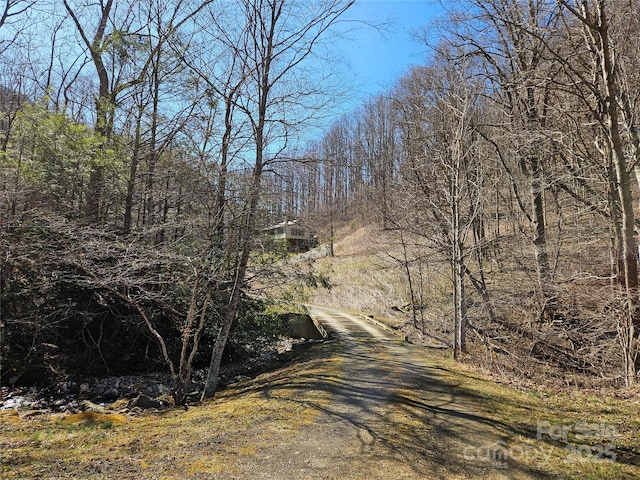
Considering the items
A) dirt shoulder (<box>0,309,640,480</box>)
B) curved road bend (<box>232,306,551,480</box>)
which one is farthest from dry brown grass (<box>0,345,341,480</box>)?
curved road bend (<box>232,306,551,480</box>)

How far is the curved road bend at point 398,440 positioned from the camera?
11.5 ft

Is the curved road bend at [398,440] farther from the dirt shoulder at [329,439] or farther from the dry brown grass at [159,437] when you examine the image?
the dry brown grass at [159,437]

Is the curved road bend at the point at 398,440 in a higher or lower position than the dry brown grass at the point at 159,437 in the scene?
higher

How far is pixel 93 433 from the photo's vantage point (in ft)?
16.2

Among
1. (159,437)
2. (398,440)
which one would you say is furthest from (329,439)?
(159,437)

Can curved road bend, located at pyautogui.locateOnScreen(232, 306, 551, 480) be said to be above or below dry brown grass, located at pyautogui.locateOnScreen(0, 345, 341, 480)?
above

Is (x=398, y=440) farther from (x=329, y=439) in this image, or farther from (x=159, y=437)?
(x=159, y=437)

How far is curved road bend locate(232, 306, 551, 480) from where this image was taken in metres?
3.52

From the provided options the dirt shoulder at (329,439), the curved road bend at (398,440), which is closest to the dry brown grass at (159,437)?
the dirt shoulder at (329,439)

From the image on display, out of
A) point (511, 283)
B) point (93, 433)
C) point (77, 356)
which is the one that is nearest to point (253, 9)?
point (93, 433)

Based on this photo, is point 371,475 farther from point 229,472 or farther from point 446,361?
point 446,361

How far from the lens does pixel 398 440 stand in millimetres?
4238

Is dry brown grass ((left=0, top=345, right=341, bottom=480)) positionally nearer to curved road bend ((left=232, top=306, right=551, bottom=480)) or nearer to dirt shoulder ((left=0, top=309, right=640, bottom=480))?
dirt shoulder ((left=0, top=309, right=640, bottom=480))

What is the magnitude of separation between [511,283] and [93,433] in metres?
13.4
